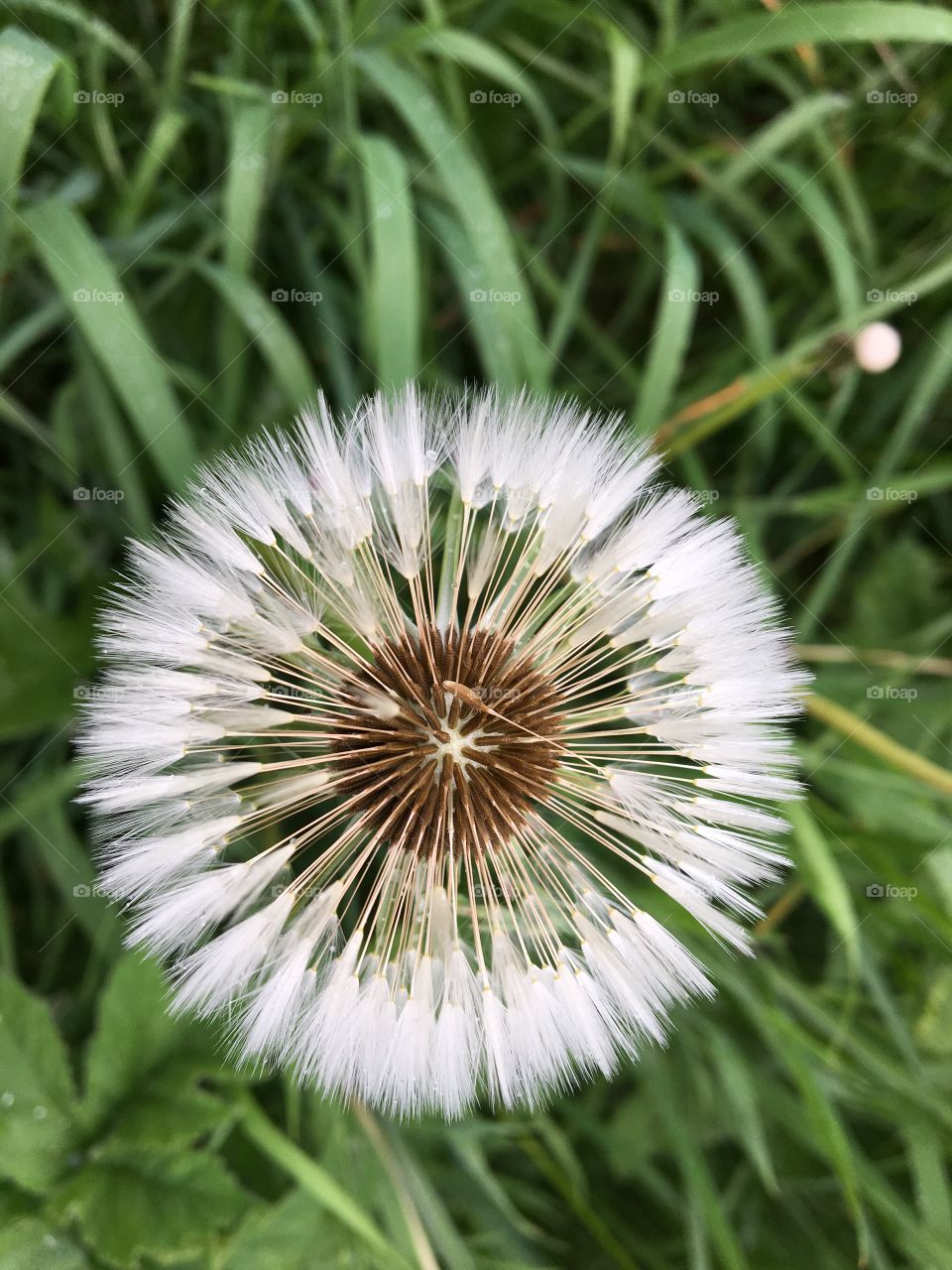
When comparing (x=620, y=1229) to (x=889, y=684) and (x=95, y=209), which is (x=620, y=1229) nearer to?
(x=889, y=684)

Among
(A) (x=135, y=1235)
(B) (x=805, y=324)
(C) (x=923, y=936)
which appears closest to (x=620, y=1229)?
(C) (x=923, y=936)

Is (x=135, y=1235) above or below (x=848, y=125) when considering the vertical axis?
below

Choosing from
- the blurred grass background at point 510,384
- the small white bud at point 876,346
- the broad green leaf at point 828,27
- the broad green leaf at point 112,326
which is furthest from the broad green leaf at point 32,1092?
the broad green leaf at point 828,27

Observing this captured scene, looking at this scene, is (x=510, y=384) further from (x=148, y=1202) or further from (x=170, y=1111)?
(x=148, y=1202)

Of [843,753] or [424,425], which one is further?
[843,753]

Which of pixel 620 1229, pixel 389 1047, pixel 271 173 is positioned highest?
pixel 271 173

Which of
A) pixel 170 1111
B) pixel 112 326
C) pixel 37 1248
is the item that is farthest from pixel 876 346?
pixel 37 1248

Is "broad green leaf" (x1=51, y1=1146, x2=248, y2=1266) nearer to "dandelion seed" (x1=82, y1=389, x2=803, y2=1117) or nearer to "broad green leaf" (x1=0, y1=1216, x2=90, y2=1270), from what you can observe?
"broad green leaf" (x1=0, y1=1216, x2=90, y2=1270)
